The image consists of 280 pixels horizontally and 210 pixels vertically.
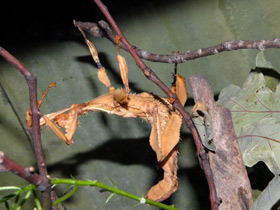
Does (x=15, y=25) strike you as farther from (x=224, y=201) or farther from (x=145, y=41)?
(x=224, y=201)

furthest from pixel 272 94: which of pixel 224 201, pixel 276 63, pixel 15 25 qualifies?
pixel 15 25

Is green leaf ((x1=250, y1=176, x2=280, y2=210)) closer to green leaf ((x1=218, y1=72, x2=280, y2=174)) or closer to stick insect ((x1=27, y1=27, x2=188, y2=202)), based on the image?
green leaf ((x1=218, y1=72, x2=280, y2=174))

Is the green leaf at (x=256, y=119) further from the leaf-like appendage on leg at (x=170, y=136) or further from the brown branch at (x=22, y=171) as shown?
the brown branch at (x=22, y=171)

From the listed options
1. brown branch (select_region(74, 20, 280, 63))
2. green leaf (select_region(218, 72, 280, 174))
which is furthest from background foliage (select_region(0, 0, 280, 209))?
green leaf (select_region(218, 72, 280, 174))

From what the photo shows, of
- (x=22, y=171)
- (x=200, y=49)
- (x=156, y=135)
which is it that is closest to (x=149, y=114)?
(x=156, y=135)

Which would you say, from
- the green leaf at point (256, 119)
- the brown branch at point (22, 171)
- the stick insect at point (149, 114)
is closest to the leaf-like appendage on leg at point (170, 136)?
the stick insect at point (149, 114)

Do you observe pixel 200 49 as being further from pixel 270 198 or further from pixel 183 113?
pixel 270 198
